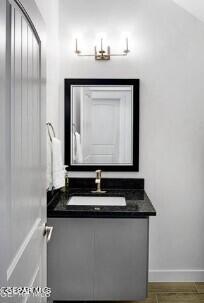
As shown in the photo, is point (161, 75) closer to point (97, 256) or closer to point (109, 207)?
point (109, 207)

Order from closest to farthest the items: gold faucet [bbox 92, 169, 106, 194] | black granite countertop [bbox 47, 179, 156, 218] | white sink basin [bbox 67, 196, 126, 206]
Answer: black granite countertop [bbox 47, 179, 156, 218]
white sink basin [bbox 67, 196, 126, 206]
gold faucet [bbox 92, 169, 106, 194]

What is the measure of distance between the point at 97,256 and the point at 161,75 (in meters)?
1.61

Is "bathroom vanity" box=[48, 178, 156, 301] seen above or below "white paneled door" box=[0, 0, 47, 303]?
below

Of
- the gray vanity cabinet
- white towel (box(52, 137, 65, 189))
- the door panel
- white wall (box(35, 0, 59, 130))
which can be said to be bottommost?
the gray vanity cabinet

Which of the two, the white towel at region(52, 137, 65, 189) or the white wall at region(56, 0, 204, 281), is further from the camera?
the white wall at region(56, 0, 204, 281)

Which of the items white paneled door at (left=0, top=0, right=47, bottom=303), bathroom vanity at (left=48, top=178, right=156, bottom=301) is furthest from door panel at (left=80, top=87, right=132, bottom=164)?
white paneled door at (left=0, top=0, right=47, bottom=303)

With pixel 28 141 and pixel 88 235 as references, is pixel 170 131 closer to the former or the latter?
pixel 88 235

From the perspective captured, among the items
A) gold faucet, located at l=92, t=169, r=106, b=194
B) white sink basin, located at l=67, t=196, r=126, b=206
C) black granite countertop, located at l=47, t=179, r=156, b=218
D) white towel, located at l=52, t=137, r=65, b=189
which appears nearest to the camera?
black granite countertop, located at l=47, t=179, r=156, b=218

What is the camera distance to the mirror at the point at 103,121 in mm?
2836

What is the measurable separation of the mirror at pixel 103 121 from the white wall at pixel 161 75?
72 millimetres

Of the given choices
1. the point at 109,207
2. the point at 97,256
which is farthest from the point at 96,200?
the point at 97,256

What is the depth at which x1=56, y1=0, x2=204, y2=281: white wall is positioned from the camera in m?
2.84

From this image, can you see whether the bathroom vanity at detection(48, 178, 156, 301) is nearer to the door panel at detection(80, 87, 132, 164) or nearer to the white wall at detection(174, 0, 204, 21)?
the door panel at detection(80, 87, 132, 164)

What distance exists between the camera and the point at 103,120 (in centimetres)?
284
